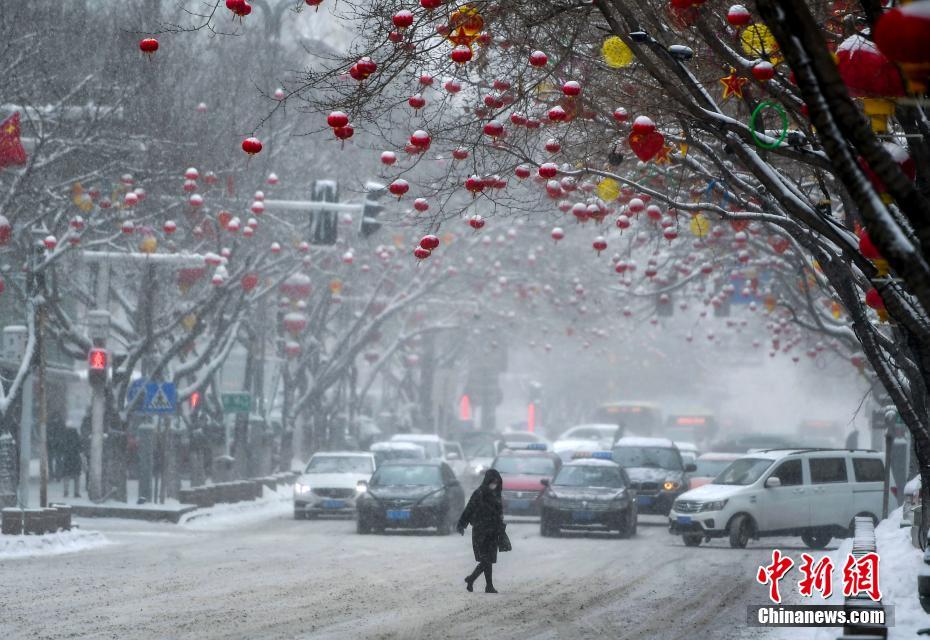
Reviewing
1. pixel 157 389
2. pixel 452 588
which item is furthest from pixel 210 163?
pixel 452 588

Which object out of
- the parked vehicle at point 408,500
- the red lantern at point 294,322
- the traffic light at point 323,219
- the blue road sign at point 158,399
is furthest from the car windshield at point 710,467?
the blue road sign at point 158,399

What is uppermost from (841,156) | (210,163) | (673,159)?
(210,163)

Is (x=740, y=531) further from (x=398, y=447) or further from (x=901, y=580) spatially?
(x=398, y=447)

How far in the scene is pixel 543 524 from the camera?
93.2 ft

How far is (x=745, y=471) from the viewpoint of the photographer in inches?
1081

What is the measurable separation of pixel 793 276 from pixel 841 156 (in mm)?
23046

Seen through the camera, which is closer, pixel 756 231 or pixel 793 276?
pixel 756 231

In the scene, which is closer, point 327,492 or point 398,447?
point 327,492

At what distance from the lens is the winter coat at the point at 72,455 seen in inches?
1305

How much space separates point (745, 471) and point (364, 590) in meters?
11.9

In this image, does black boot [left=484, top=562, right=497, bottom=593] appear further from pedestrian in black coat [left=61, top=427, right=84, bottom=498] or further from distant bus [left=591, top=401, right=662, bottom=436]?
distant bus [left=591, top=401, right=662, bottom=436]

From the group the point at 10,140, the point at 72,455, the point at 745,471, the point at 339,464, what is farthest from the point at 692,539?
the point at 72,455

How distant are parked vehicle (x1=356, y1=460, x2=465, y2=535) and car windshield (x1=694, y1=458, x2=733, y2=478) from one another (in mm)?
9543

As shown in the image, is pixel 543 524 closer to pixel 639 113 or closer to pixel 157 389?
pixel 157 389
